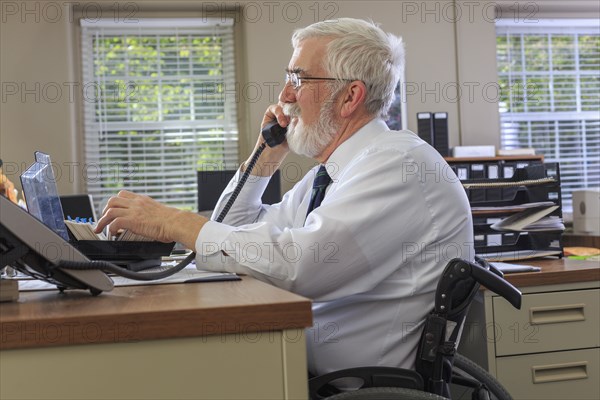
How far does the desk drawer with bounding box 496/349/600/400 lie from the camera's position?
2.22 metres

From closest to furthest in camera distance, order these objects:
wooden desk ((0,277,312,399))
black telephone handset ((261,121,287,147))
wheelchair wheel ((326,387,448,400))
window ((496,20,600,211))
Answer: wooden desk ((0,277,312,399)) < wheelchair wheel ((326,387,448,400)) < black telephone handset ((261,121,287,147)) < window ((496,20,600,211))

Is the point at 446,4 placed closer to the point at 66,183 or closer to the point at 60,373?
the point at 66,183

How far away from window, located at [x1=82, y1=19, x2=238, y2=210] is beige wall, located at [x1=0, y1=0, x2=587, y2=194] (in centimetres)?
8

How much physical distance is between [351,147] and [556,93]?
3039mm

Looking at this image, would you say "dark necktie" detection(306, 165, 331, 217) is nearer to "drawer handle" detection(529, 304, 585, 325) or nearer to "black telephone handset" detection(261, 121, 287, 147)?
"black telephone handset" detection(261, 121, 287, 147)

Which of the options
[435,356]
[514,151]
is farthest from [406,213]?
[514,151]

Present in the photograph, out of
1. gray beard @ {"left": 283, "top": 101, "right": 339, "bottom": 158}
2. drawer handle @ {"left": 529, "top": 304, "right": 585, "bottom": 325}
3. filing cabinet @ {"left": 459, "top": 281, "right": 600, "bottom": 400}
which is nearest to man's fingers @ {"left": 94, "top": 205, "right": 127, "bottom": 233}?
gray beard @ {"left": 283, "top": 101, "right": 339, "bottom": 158}

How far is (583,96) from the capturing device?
4320 millimetres

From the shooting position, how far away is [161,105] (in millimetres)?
3875

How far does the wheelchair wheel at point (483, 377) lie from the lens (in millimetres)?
1488

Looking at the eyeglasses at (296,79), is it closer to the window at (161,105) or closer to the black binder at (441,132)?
the black binder at (441,132)

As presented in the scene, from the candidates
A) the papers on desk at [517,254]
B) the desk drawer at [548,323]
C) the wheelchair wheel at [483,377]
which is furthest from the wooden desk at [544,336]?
the wheelchair wheel at [483,377]

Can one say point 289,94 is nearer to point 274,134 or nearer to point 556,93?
point 274,134

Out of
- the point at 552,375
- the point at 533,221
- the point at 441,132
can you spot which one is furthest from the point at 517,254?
the point at 441,132
